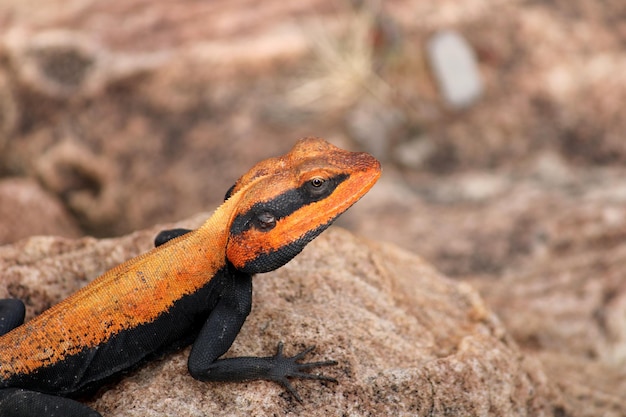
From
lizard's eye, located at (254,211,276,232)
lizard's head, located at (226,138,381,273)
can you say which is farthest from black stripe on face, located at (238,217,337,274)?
lizard's eye, located at (254,211,276,232)

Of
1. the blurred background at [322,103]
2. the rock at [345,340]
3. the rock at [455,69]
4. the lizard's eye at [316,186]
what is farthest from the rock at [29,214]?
the rock at [455,69]

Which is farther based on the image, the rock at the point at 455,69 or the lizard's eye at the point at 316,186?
the rock at the point at 455,69

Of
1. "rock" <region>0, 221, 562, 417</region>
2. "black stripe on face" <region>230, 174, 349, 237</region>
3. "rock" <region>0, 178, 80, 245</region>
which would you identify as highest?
"black stripe on face" <region>230, 174, 349, 237</region>

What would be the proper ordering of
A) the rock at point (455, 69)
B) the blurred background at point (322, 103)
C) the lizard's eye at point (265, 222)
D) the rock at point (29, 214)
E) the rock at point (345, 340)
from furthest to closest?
the rock at point (455, 69) → the blurred background at point (322, 103) → the rock at point (29, 214) → the rock at point (345, 340) → the lizard's eye at point (265, 222)

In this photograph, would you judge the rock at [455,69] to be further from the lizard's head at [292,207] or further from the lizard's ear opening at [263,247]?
the lizard's ear opening at [263,247]

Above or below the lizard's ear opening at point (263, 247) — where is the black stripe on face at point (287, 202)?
above

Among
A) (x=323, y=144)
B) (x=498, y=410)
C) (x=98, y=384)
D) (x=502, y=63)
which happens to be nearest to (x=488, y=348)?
(x=498, y=410)

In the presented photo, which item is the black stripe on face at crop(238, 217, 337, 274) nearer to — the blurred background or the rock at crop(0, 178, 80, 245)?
the rock at crop(0, 178, 80, 245)

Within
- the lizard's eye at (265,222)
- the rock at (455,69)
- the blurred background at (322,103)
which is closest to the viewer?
the lizard's eye at (265,222)
